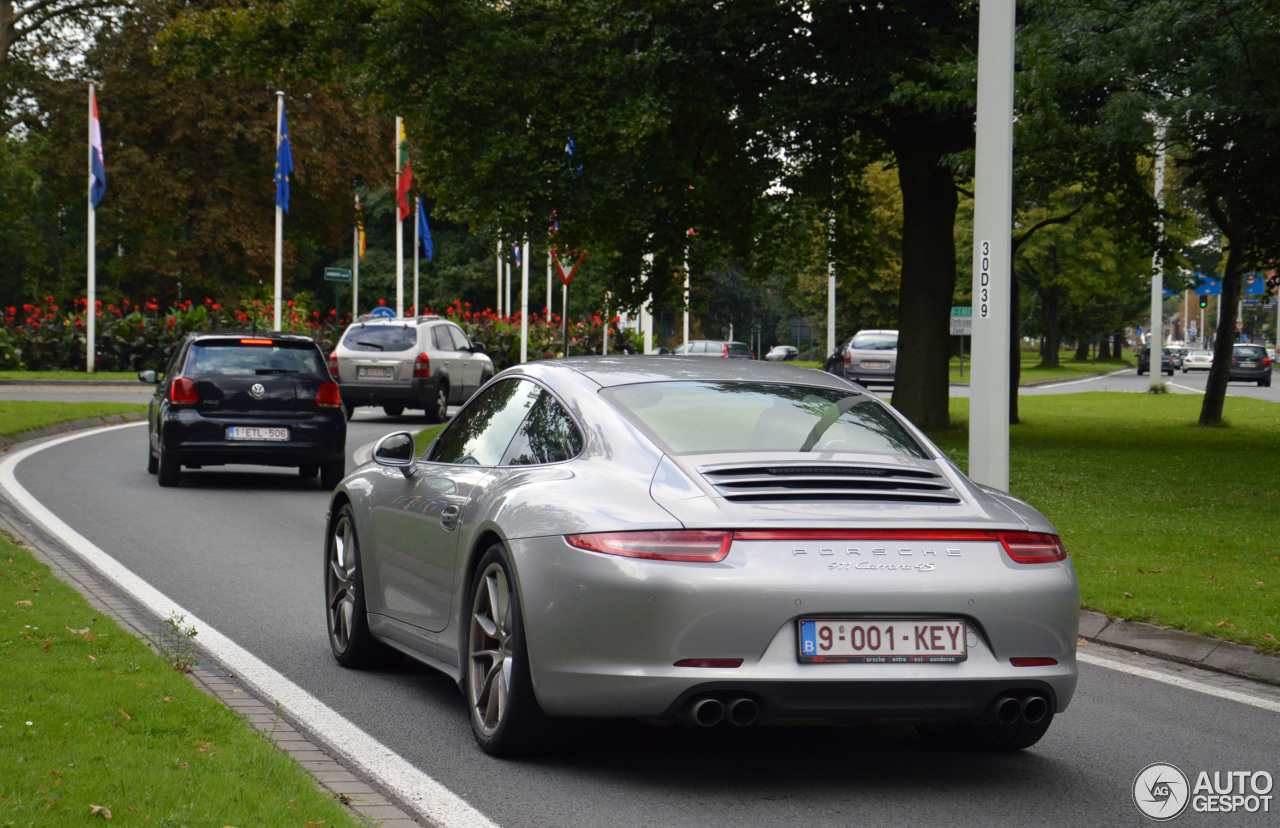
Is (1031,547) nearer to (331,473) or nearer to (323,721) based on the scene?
(323,721)

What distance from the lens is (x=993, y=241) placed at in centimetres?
1050

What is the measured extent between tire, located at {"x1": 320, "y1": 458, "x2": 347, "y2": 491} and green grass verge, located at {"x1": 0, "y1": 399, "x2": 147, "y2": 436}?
6.29m

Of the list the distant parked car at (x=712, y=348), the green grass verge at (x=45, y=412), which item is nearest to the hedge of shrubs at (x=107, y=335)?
the green grass verge at (x=45, y=412)

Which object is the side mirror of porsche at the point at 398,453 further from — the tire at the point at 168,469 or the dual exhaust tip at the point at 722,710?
the tire at the point at 168,469

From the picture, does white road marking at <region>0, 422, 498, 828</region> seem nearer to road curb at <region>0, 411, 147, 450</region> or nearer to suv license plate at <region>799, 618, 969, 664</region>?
suv license plate at <region>799, 618, 969, 664</region>

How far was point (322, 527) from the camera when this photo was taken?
519 inches

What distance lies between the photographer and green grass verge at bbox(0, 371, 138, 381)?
36.1m

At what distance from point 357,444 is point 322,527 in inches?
375

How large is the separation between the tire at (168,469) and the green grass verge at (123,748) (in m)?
8.87

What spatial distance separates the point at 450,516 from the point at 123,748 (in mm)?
1523

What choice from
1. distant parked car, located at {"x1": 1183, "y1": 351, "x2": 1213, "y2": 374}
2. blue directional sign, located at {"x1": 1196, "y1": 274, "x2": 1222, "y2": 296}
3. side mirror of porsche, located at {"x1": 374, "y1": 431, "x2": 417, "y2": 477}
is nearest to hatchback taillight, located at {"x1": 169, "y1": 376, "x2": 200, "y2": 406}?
side mirror of porsche, located at {"x1": 374, "y1": 431, "x2": 417, "y2": 477}

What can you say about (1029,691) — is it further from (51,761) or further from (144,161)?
(144,161)

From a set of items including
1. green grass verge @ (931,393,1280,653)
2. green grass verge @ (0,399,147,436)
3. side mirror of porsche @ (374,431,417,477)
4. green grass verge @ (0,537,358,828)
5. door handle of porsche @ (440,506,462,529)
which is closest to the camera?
green grass verge @ (0,537,358,828)

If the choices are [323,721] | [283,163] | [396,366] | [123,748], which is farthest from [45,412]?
[123,748]
